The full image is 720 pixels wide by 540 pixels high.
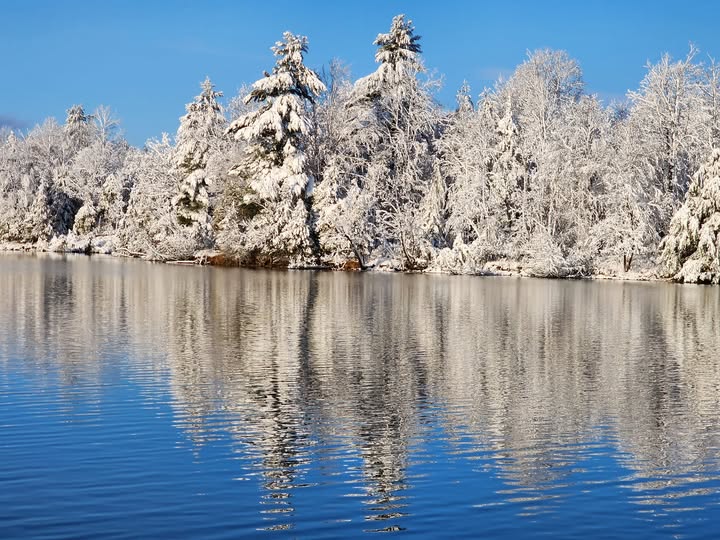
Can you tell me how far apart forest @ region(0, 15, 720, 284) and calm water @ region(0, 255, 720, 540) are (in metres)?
32.2

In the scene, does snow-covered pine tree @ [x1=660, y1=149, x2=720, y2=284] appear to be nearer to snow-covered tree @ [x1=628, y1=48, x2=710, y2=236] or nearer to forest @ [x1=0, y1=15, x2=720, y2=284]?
forest @ [x1=0, y1=15, x2=720, y2=284]

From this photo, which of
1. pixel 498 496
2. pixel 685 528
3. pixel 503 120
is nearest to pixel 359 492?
pixel 498 496

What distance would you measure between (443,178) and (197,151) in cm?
2260

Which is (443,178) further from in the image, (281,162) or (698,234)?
(698,234)

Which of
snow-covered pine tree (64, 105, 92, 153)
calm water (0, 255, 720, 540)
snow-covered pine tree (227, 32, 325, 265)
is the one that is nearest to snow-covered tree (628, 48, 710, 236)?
snow-covered pine tree (227, 32, 325, 265)

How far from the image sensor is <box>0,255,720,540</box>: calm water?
935 cm

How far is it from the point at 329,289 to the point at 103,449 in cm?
3120

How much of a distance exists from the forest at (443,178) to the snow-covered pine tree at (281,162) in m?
0.15

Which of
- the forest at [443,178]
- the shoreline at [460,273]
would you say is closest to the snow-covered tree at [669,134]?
the forest at [443,178]

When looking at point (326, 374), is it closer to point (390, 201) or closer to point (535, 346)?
point (535, 346)

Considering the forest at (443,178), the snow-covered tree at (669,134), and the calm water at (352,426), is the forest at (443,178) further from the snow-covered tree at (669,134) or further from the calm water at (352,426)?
the calm water at (352,426)

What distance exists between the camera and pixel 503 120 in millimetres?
66875

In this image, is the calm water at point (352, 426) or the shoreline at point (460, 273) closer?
the calm water at point (352, 426)

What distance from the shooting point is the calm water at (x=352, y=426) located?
30.7ft
